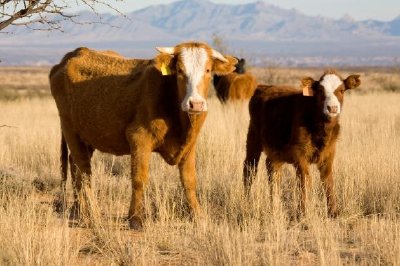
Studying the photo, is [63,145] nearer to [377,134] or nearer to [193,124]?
[193,124]

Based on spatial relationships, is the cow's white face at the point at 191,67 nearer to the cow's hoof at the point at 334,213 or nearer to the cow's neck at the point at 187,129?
the cow's neck at the point at 187,129

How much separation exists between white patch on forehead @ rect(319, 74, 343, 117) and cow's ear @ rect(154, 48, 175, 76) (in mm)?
1871

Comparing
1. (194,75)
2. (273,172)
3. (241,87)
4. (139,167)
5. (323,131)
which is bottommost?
(241,87)

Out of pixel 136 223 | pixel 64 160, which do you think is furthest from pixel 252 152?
pixel 136 223

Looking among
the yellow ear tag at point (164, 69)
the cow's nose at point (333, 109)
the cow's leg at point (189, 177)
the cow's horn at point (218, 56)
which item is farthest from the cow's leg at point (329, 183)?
the yellow ear tag at point (164, 69)

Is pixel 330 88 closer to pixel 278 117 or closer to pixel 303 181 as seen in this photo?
pixel 278 117

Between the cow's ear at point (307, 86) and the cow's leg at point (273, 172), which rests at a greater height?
the cow's ear at point (307, 86)

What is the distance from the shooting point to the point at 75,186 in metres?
8.81

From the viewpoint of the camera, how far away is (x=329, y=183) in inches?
331

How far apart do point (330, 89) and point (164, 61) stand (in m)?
2.03

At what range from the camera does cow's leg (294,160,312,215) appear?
8.02m

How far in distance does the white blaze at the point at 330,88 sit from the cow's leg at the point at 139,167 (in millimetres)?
2082

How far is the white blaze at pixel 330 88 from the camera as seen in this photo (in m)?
8.36

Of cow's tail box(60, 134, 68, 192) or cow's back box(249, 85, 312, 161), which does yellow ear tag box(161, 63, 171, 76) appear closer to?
cow's back box(249, 85, 312, 161)
